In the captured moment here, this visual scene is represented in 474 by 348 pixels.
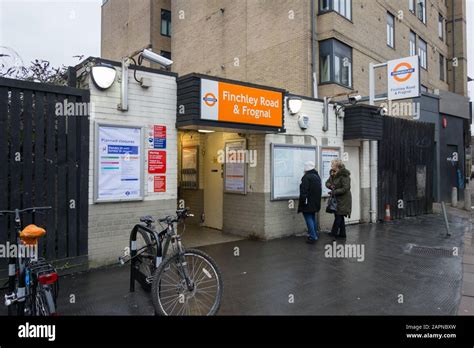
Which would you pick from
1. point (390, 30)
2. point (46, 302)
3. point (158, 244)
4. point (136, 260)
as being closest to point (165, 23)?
point (390, 30)

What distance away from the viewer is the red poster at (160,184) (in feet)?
21.0

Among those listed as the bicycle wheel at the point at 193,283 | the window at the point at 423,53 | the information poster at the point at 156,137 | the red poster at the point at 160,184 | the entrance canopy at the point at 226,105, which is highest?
the window at the point at 423,53

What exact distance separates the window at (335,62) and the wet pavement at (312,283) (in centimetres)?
888

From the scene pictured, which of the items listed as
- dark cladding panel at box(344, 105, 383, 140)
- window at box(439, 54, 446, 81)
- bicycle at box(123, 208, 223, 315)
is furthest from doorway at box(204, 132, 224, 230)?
window at box(439, 54, 446, 81)

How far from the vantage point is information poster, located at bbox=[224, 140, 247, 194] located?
328 inches

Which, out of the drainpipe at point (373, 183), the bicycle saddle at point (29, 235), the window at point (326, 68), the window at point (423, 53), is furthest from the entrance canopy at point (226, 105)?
the window at point (423, 53)

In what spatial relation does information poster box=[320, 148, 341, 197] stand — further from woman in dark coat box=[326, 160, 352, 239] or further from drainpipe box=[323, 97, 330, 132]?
woman in dark coat box=[326, 160, 352, 239]

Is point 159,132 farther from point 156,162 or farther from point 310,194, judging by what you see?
point 310,194

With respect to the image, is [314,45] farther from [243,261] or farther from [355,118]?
[243,261]

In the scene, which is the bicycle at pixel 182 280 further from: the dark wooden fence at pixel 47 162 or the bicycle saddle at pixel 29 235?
the dark wooden fence at pixel 47 162

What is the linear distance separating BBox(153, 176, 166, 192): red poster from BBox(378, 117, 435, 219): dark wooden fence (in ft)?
23.4

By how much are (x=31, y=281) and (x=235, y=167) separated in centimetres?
582

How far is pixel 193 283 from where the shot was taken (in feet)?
12.1
